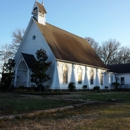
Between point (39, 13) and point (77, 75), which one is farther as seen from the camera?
point (77, 75)

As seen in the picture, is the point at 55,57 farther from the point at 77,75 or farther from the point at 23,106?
the point at 23,106

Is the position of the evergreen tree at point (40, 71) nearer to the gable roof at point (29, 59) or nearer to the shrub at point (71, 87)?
the gable roof at point (29, 59)

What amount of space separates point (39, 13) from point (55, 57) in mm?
8800

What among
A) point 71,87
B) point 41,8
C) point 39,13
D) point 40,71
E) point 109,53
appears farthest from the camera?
point 109,53

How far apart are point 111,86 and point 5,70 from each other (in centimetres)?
2204

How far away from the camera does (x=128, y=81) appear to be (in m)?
38.4

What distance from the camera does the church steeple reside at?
28116 millimetres

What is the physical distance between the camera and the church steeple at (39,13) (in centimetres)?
2812

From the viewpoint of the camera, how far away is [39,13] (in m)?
28.3

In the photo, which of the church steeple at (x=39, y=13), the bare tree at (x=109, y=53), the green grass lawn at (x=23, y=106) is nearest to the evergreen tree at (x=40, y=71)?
the church steeple at (x=39, y=13)

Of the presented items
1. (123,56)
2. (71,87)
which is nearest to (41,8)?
(71,87)

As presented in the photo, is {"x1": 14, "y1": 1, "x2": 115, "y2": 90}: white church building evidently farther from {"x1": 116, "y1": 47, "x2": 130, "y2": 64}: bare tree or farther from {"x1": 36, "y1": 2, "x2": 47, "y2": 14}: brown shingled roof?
{"x1": 116, "y1": 47, "x2": 130, "y2": 64}: bare tree

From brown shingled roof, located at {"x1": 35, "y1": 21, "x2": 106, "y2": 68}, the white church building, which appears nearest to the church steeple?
the white church building

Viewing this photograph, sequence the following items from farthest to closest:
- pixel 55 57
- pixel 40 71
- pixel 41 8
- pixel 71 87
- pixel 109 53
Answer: pixel 109 53, pixel 41 8, pixel 71 87, pixel 55 57, pixel 40 71
